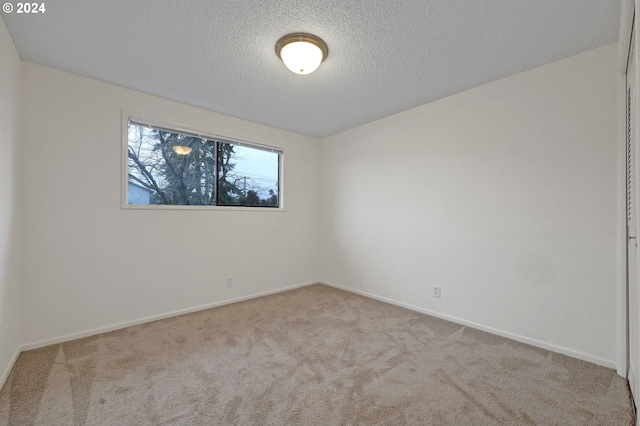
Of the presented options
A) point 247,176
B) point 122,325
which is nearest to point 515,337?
point 247,176

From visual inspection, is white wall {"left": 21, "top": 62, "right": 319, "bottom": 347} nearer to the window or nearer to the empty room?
the empty room

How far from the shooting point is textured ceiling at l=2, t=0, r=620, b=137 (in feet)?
5.65

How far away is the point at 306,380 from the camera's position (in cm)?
187

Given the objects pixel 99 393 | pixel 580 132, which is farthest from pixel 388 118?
pixel 99 393

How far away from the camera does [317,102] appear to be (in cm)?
313

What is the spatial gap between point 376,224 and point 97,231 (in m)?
3.12

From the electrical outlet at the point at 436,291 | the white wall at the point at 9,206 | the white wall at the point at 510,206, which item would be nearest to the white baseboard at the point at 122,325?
the white wall at the point at 9,206

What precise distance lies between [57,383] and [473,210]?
366 cm

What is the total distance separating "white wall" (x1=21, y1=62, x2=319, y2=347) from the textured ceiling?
305 millimetres

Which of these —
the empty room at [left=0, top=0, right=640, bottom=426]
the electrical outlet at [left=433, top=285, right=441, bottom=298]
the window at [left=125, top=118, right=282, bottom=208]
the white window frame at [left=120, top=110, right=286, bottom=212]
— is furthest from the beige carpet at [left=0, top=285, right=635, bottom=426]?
the window at [left=125, top=118, right=282, bottom=208]

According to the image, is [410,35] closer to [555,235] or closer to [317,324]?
[555,235]

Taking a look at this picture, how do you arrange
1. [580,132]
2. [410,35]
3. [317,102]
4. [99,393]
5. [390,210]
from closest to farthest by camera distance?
[99,393]
[410,35]
[580,132]
[317,102]
[390,210]

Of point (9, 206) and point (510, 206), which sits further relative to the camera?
point (510, 206)

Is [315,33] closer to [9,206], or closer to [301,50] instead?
[301,50]
